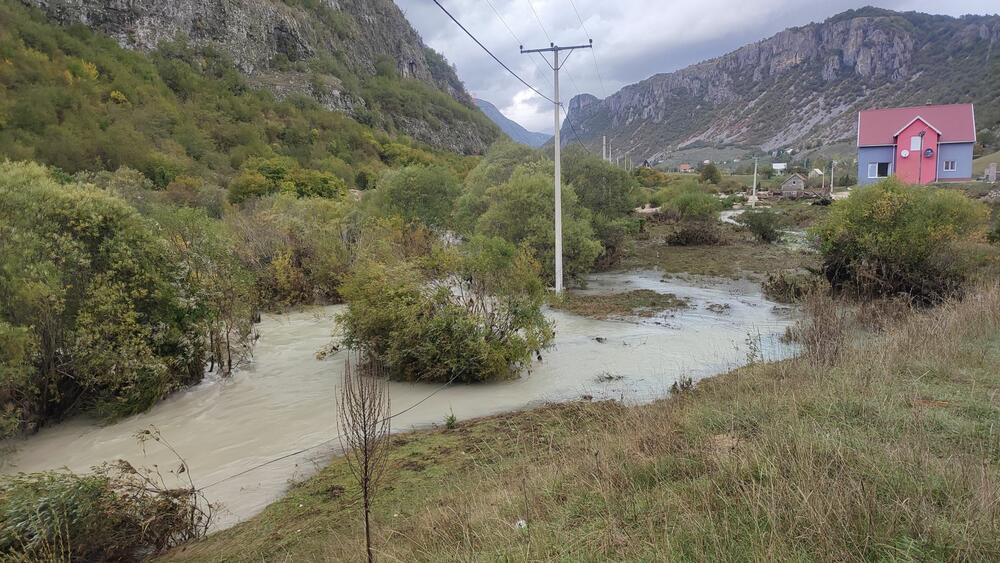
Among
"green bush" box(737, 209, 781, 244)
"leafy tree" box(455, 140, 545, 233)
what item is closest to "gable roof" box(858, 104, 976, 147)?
"green bush" box(737, 209, 781, 244)

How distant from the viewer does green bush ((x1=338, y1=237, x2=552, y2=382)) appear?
12000 mm

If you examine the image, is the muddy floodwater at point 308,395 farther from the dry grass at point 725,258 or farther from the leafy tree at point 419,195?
the leafy tree at point 419,195

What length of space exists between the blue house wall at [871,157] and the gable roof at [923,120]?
594 mm

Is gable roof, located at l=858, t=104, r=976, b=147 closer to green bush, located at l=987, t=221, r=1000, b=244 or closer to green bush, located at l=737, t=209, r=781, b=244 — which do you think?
green bush, located at l=737, t=209, r=781, b=244

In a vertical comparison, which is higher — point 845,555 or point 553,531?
point 845,555

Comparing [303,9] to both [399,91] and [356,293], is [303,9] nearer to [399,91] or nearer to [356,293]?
[399,91]

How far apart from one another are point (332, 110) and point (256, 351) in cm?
8054

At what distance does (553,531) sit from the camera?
12.8 feet

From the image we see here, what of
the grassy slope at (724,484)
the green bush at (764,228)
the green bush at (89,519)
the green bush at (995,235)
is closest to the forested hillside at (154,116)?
the green bush at (764,228)

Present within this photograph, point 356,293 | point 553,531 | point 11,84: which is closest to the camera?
point 553,531

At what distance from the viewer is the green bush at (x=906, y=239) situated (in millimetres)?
16969

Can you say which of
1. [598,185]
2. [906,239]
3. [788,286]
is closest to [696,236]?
[598,185]

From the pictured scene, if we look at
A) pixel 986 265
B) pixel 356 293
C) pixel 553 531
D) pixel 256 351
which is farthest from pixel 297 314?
pixel 986 265

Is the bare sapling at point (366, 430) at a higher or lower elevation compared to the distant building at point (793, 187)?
lower
